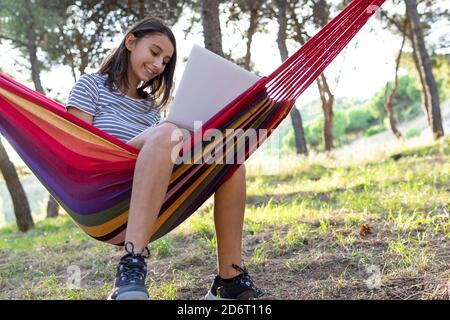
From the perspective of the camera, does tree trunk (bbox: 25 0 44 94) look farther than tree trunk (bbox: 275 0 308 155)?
No

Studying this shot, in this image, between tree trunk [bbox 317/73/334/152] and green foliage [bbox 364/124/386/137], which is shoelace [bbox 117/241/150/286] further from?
green foliage [bbox 364/124/386/137]

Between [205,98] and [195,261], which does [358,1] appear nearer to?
[205,98]

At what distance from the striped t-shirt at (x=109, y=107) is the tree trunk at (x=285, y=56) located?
510cm

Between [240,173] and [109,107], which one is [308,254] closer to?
[240,173]

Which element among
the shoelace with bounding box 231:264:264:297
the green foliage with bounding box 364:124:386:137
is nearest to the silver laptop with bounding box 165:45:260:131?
the shoelace with bounding box 231:264:264:297

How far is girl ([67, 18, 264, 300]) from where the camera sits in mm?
1224

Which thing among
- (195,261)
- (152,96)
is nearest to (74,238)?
(195,261)

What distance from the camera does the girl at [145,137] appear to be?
4.01 feet

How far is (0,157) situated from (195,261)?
3.32m

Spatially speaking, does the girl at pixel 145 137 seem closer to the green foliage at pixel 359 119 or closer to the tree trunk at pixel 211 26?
the tree trunk at pixel 211 26

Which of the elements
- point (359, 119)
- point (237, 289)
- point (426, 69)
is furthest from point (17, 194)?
point (359, 119)

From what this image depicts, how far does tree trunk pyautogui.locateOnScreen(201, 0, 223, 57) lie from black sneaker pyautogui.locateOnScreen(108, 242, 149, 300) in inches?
83.5

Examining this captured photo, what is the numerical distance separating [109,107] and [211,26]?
1671 mm

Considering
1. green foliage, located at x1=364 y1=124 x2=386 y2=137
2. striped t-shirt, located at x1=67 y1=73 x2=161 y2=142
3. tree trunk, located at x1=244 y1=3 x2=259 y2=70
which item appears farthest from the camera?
green foliage, located at x1=364 y1=124 x2=386 y2=137
